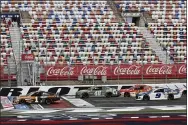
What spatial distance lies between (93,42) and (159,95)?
14.1 metres

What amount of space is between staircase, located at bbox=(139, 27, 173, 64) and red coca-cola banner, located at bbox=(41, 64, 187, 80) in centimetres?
438

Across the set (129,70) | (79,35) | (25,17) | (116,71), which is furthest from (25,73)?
(25,17)

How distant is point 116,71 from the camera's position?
103 ft

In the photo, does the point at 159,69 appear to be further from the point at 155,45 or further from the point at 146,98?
the point at 155,45

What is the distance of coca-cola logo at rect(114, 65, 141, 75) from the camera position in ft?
103

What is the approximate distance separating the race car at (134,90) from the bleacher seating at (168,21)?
7978mm

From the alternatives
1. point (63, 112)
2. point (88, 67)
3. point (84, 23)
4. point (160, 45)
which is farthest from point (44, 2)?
point (63, 112)

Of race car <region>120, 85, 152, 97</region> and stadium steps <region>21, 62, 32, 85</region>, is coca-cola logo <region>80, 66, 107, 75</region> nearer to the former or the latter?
race car <region>120, 85, 152, 97</region>

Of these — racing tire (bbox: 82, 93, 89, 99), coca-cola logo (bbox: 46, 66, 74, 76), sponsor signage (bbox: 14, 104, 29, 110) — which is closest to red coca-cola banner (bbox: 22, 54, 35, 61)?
coca-cola logo (bbox: 46, 66, 74, 76)

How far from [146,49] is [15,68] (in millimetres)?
12924

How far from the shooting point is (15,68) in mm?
30297

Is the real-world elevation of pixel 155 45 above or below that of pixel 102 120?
above

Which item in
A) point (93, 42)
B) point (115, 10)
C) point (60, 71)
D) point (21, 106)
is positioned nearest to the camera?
point (21, 106)

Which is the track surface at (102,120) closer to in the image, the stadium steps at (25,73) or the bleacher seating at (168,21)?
the stadium steps at (25,73)
